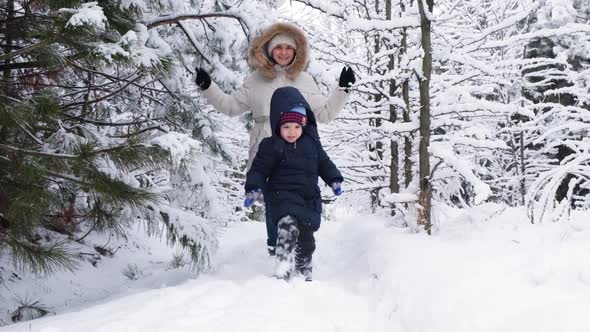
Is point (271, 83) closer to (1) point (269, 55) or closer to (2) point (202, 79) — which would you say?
(1) point (269, 55)

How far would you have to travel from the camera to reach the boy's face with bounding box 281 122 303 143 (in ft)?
12.3

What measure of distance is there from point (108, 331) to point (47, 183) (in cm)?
131

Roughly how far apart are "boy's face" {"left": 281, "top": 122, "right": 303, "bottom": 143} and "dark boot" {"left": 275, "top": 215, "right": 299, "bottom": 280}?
59cm

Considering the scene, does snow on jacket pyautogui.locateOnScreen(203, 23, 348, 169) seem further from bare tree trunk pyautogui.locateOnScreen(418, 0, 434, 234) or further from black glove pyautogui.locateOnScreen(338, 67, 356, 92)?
bare tree trunk pyautogui.locateOnScreen(418, 0, 434, 234)

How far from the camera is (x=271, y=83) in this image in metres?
4.41

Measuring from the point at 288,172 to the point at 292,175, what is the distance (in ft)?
0.13

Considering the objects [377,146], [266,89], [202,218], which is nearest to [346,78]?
[266,89]

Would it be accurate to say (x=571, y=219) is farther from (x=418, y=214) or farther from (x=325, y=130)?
(x=325, y=130)

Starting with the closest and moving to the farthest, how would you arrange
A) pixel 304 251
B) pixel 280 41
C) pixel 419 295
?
1. pixel 419 295
2. pixel 304 251
3. pixel 280 41

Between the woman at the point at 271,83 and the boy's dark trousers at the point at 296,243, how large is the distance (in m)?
0.53

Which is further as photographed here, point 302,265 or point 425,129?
point 425,129

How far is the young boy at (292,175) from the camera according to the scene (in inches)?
146

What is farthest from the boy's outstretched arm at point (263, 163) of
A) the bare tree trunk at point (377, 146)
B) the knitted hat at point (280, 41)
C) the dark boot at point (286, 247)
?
the bare tree trunk at point (377, 146)

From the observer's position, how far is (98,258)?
563 cm
